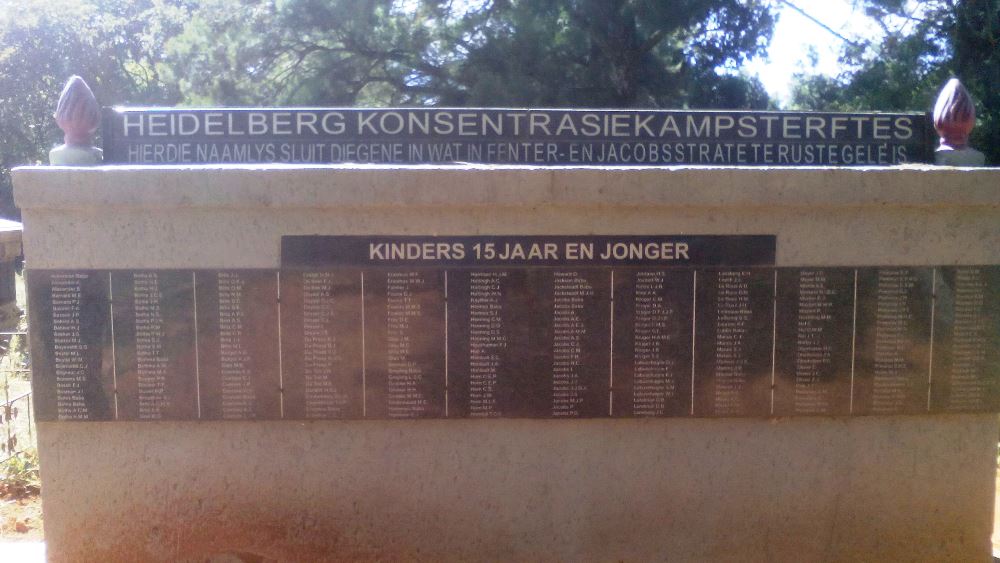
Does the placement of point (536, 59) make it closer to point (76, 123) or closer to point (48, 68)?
point (76, 123)

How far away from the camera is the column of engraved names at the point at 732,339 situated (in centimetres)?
599

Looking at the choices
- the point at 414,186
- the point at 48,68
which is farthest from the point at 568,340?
the point at 48,68

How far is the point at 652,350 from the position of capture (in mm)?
5996

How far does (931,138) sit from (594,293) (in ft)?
8.80

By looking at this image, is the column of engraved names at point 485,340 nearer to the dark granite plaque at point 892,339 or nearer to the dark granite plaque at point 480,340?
the dark granite plaque at point 480,340

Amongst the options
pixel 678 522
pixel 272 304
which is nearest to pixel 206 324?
pixel 272 304

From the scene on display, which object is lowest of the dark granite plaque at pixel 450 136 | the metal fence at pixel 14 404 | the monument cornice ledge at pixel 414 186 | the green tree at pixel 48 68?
the metal fence at pixel 14 404

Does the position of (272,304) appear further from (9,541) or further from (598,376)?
(9,541)

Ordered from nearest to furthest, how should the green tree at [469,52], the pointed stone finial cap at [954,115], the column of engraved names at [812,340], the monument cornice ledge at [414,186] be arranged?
the monument cornice ledge at [414,186]
the column of engraved names at [812,340]
the pointed stone finial cap at [954,115]
the green tree at [469,52]

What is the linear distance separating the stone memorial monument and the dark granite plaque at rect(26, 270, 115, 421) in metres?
0.02

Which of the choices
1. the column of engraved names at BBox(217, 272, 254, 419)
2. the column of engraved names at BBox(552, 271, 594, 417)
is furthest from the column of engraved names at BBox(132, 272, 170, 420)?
the column of engraved names at BBox(552, 271, 594, 417)

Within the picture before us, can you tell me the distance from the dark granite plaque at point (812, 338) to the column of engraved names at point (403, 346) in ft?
7.45

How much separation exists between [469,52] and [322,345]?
1070 cm

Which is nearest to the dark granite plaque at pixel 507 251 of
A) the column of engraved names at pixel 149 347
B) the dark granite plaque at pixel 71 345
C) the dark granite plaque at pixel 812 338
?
the dark granite plaque at pixel 812 338
